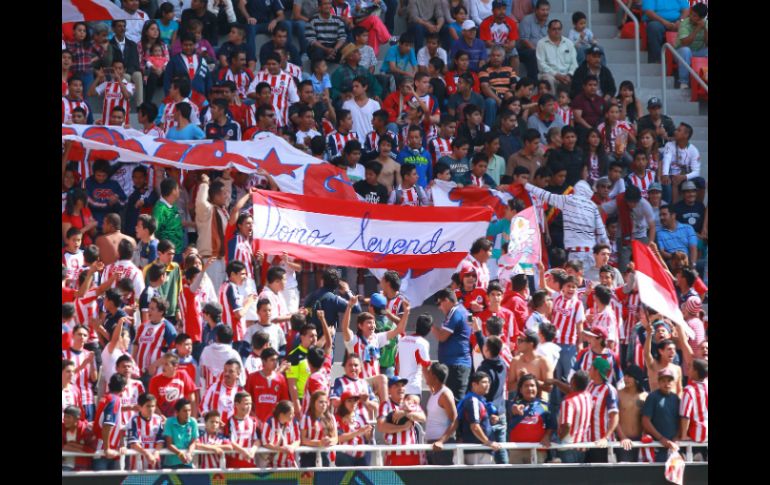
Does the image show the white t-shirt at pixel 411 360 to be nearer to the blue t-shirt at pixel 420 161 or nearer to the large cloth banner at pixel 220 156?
the large cloth banner at pixel 220 156

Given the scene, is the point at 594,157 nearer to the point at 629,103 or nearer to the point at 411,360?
the point at 629,103

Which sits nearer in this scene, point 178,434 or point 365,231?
point 178,434

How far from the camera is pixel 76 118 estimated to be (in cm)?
1830

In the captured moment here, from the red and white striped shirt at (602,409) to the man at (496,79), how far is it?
6.50 m

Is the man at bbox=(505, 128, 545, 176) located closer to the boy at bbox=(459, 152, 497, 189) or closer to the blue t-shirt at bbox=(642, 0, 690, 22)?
the boy at bbox=(459, 152, 497, 189)

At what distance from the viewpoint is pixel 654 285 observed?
15297 mm

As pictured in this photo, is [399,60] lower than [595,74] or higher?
higher

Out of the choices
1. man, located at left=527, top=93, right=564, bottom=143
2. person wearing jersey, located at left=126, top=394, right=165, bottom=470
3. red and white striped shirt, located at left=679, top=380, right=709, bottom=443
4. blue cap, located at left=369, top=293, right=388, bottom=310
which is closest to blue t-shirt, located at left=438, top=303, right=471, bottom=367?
blue cap, located at left=369, top=293, right=388, bottom=310

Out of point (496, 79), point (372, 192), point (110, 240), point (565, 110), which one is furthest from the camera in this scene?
point (496, 79)

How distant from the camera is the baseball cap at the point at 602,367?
14.1 meters

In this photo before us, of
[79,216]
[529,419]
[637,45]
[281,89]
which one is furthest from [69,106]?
[637,45]

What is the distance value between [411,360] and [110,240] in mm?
3189

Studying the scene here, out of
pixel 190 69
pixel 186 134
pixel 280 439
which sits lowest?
pixel 280 439

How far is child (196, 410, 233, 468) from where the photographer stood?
1334cm
